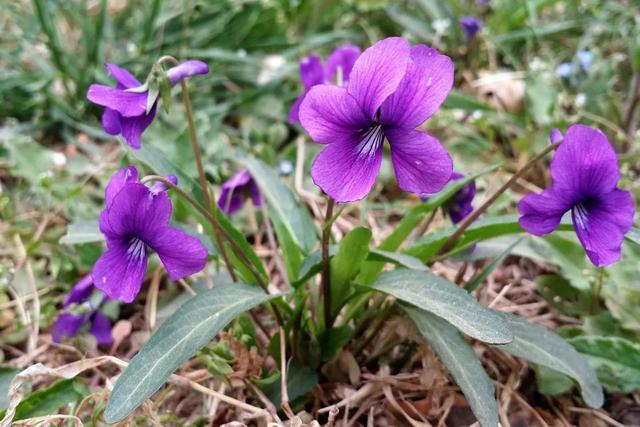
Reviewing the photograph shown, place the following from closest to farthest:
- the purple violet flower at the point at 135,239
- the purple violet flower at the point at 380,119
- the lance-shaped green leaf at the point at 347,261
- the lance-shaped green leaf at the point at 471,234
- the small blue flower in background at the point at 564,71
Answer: the purple violet flower at the point at 380,119
the purple violet flower at the point at 135,239
the lance-shaped green leaf at the point at 347,261
the lance-shaped green leaf at the point at 471,234
the small blue flower in background at the point at 564,71

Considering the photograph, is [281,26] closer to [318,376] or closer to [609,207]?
[318,376]

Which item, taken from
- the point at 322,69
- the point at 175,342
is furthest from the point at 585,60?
the point at 175,342

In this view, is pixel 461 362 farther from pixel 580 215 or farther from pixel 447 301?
pixel 580 215

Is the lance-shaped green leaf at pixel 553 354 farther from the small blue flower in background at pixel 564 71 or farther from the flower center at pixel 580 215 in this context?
the small blue flower in background at pixel 564 71

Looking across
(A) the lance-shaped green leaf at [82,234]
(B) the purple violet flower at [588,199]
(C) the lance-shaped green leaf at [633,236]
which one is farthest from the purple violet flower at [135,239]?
(C) the lance-shaped green leaf at [633,236]

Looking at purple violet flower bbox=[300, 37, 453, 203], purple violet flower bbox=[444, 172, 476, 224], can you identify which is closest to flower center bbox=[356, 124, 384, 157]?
purple violet flower bbox=[300, 37, 453, 203]

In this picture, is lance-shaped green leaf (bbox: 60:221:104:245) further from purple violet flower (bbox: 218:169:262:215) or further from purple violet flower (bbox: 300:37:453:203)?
purple violet flower (bbox: 300:37:453:203)

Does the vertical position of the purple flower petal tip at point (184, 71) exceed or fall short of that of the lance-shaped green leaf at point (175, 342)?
it exceeds it

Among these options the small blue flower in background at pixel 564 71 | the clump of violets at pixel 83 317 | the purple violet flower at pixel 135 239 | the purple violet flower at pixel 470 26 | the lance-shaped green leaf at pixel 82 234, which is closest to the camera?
the purple violet flower at pixel 135 239
